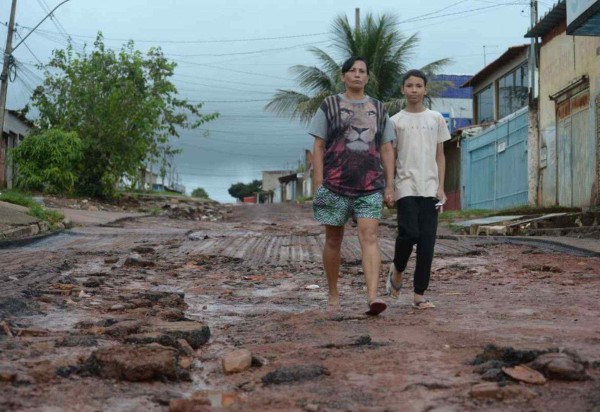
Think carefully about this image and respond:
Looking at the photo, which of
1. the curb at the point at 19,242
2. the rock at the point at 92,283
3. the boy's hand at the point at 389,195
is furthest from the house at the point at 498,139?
the boy's hand at the point at 389,195

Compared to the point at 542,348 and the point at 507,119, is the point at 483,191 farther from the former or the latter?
the point at 542,348

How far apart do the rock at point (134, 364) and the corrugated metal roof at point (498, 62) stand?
21.3 meters

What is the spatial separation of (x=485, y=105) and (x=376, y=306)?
2508 cm

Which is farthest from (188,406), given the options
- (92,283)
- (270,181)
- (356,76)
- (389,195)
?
(270,181)

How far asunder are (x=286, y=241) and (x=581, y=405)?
9.63 metres

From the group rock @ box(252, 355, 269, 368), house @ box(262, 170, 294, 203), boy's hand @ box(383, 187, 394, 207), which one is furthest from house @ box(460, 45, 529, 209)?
house @ box(262, 170, 294, 203)

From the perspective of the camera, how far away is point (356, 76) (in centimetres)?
514

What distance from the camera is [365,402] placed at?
2.78 metres

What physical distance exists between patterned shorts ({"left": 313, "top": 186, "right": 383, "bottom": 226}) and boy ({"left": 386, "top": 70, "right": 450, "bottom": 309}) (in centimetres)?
31

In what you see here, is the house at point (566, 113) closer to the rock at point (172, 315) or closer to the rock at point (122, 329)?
the rock at point (172, 315)

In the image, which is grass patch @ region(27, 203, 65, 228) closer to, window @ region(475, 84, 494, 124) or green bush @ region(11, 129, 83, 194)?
green bush @ region(11, 129, 83, 194)

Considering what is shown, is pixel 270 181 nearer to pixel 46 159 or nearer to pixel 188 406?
pixel 46 159

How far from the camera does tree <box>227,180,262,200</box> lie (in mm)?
107938

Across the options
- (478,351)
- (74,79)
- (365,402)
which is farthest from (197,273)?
(74,79)
